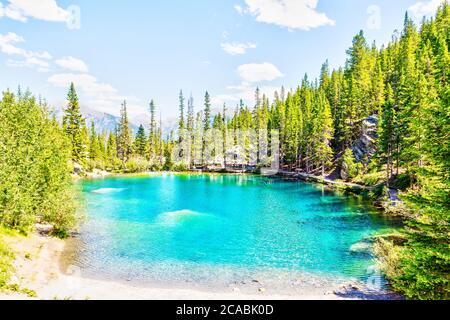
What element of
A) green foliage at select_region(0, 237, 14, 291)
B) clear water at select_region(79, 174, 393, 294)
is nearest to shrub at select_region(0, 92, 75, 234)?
green foliage at select_region(0, 237, 14, 291)

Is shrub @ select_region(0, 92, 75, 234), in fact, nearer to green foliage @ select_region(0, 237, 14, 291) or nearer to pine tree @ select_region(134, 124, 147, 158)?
green foliage @ select_region(0, 237, 14, 291)

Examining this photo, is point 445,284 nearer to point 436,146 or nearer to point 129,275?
point 436,146

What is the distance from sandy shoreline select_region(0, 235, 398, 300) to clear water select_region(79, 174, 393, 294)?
69.8 inches

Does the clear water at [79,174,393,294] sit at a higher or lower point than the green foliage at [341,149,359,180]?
lower

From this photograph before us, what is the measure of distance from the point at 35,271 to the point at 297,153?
80591 millimetres

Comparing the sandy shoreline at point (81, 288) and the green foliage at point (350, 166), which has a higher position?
the green foliage at point (350, 166)

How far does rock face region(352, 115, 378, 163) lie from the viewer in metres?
66.4

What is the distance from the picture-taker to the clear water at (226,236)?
78.3 feet

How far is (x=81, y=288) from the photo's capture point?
19.4 m

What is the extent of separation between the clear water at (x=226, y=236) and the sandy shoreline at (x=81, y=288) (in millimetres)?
1773

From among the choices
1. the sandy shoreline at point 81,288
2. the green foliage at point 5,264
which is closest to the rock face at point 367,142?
the sandy shoreline at point 81,288

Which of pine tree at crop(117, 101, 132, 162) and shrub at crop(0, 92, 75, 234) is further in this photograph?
pine tree at crop(117, 101, 132, 162)

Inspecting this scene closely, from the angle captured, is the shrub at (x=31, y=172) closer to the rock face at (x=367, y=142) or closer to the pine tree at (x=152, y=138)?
the rock face at (x=367, y=142)

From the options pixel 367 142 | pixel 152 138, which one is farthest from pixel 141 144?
pixel 367 142
